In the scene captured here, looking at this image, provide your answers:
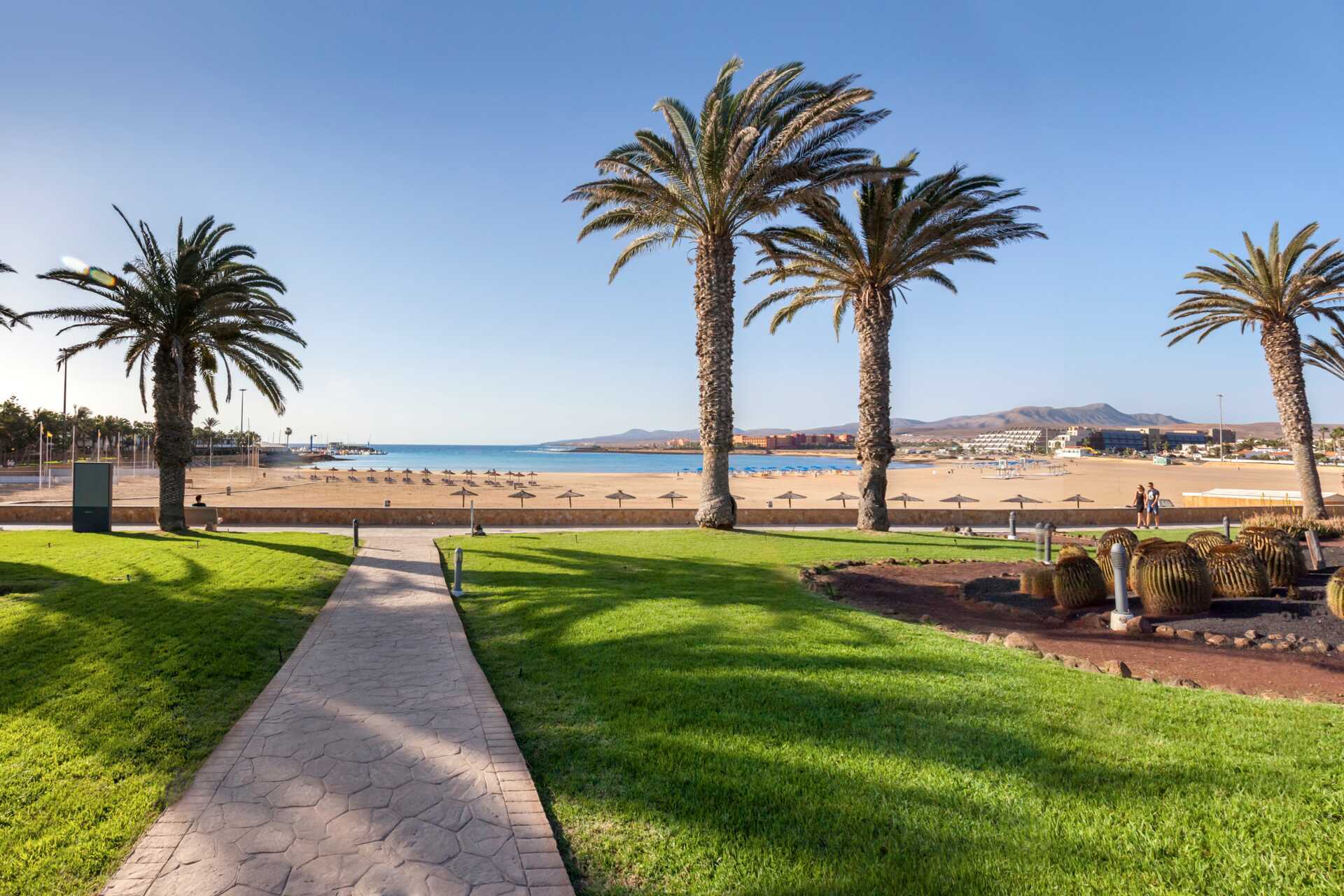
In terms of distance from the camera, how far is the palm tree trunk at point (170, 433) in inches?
687

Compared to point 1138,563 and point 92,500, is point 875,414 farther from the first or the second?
point 92,500

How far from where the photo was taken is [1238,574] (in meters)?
8.77

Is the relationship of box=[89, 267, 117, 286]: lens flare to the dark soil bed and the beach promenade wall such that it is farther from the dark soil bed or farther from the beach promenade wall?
the dark soil bed

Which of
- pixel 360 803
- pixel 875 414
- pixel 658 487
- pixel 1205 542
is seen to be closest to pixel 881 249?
pixel 875 414

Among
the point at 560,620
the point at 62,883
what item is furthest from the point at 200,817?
the point at 560,620

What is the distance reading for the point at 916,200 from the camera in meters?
17.5

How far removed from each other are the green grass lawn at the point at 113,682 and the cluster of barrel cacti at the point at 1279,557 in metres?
12.3

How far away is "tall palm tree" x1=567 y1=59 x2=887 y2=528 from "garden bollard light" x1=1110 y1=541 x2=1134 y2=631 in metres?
11.1

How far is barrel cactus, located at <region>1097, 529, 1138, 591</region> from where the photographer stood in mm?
9758

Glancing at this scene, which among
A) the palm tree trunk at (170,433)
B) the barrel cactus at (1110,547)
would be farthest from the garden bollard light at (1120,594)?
the palm tree trunk at (170,433)

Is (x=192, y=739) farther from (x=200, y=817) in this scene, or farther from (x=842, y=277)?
(x=842, y=277)

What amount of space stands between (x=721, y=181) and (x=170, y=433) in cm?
1572

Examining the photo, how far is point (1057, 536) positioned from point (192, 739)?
61.9ft

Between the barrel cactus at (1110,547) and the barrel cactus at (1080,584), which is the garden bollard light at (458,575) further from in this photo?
the barrel cactus at (1110,547)
